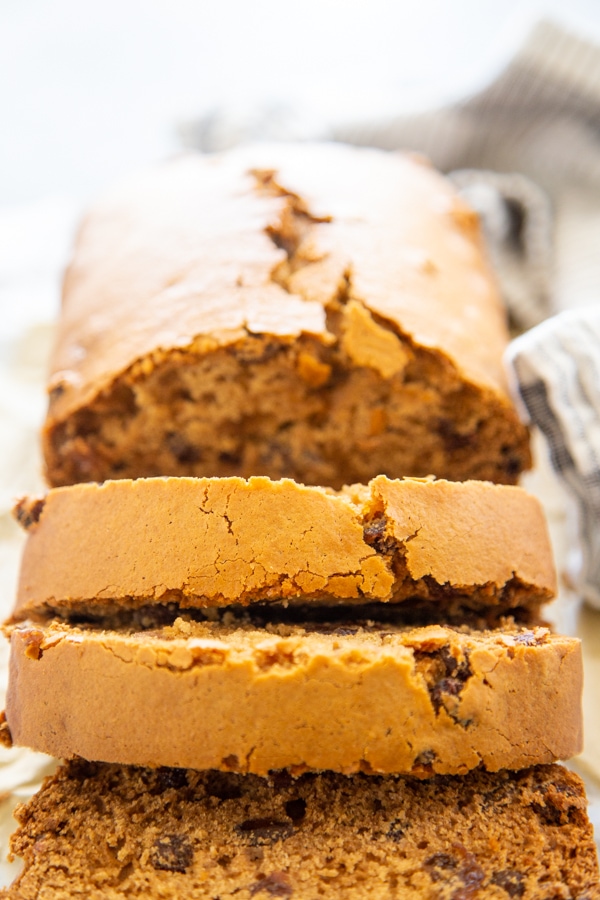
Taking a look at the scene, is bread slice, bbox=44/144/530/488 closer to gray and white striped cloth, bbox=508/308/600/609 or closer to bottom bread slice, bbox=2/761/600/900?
gray and white striped cloth, bbox=508/308/600/609

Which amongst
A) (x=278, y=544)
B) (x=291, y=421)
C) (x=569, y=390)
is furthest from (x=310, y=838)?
(x=569, y=390)

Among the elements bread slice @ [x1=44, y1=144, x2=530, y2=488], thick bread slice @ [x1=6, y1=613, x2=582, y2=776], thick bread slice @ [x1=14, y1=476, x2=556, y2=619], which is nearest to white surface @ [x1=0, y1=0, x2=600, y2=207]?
bread slice @ [x1=44, y1=144, x2=530, y2=488]

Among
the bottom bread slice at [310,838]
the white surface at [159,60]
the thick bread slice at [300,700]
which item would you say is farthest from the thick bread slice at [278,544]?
the white surface at [159,60]

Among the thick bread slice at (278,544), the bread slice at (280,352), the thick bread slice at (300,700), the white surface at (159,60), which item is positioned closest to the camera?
the thick bread slice at (300,700)

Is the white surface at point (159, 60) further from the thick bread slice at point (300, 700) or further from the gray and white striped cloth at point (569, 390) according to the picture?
the thick bread slice at point (300, 700)

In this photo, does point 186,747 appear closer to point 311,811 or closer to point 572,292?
point 311,811

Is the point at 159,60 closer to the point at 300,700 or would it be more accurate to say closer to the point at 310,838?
the point at 300,700
